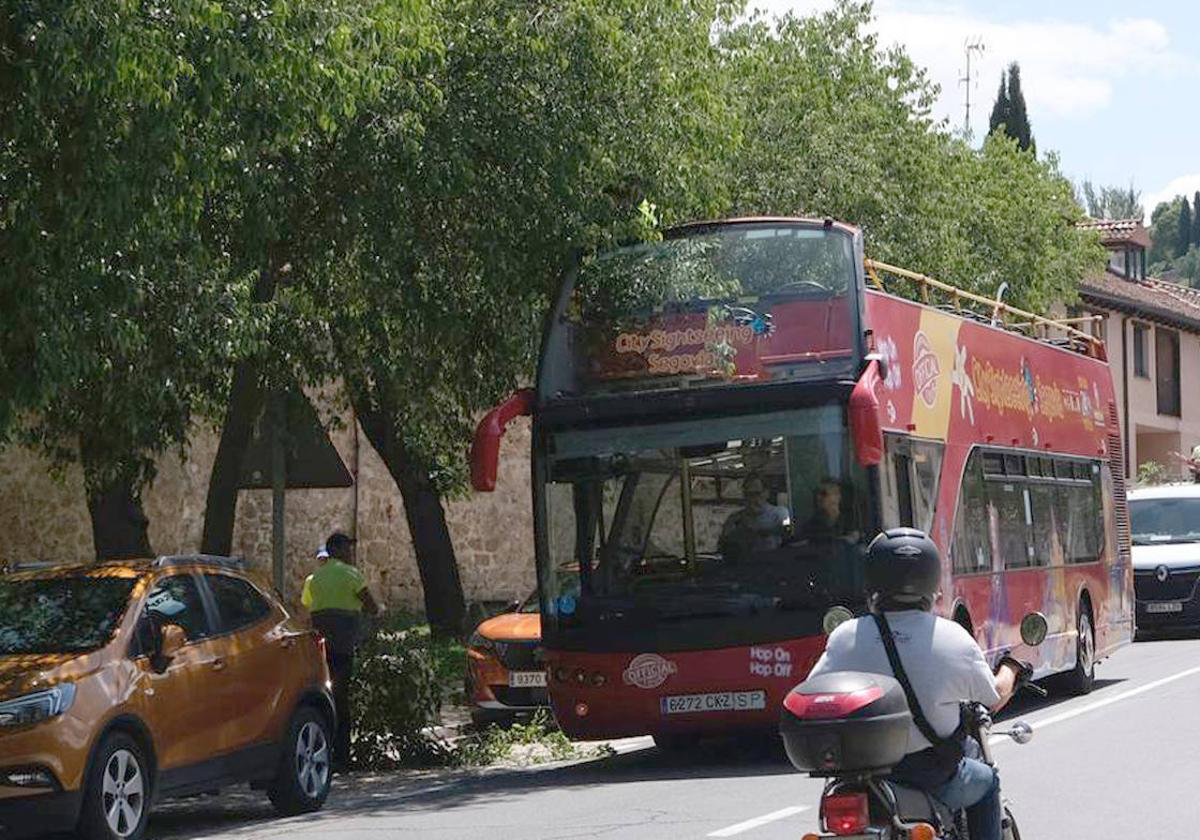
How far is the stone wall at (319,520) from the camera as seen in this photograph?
33438 mm

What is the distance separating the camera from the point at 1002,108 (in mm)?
90375

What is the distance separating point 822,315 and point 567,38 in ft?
11.6

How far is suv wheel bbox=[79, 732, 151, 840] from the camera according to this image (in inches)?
467

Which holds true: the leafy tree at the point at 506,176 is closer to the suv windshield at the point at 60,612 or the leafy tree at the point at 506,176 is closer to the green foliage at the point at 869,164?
the suv windshield at the point at 60,612

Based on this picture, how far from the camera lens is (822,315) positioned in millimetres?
15445

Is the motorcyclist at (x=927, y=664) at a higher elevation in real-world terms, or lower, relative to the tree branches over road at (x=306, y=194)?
lower

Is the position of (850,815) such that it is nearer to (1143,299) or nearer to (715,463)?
(715,463)

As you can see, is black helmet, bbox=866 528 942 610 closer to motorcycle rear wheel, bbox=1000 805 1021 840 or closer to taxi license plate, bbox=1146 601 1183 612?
motorcycle rear wheel, bbox=1000 805 1021 840

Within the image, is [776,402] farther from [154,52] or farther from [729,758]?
→ [154,52]

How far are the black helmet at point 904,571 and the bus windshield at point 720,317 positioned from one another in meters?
8.20

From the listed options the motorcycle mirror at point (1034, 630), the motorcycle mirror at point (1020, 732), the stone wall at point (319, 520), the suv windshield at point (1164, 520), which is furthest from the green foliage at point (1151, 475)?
the motorcycle mirror at point (1020, 732)

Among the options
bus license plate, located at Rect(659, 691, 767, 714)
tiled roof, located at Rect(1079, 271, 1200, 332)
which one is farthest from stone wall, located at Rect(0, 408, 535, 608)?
tiled roof, located at Rect(1079, 271, 1200, 332)

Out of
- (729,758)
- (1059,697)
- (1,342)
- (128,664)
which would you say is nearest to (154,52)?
(1,342)

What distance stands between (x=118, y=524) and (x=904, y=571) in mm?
13449
